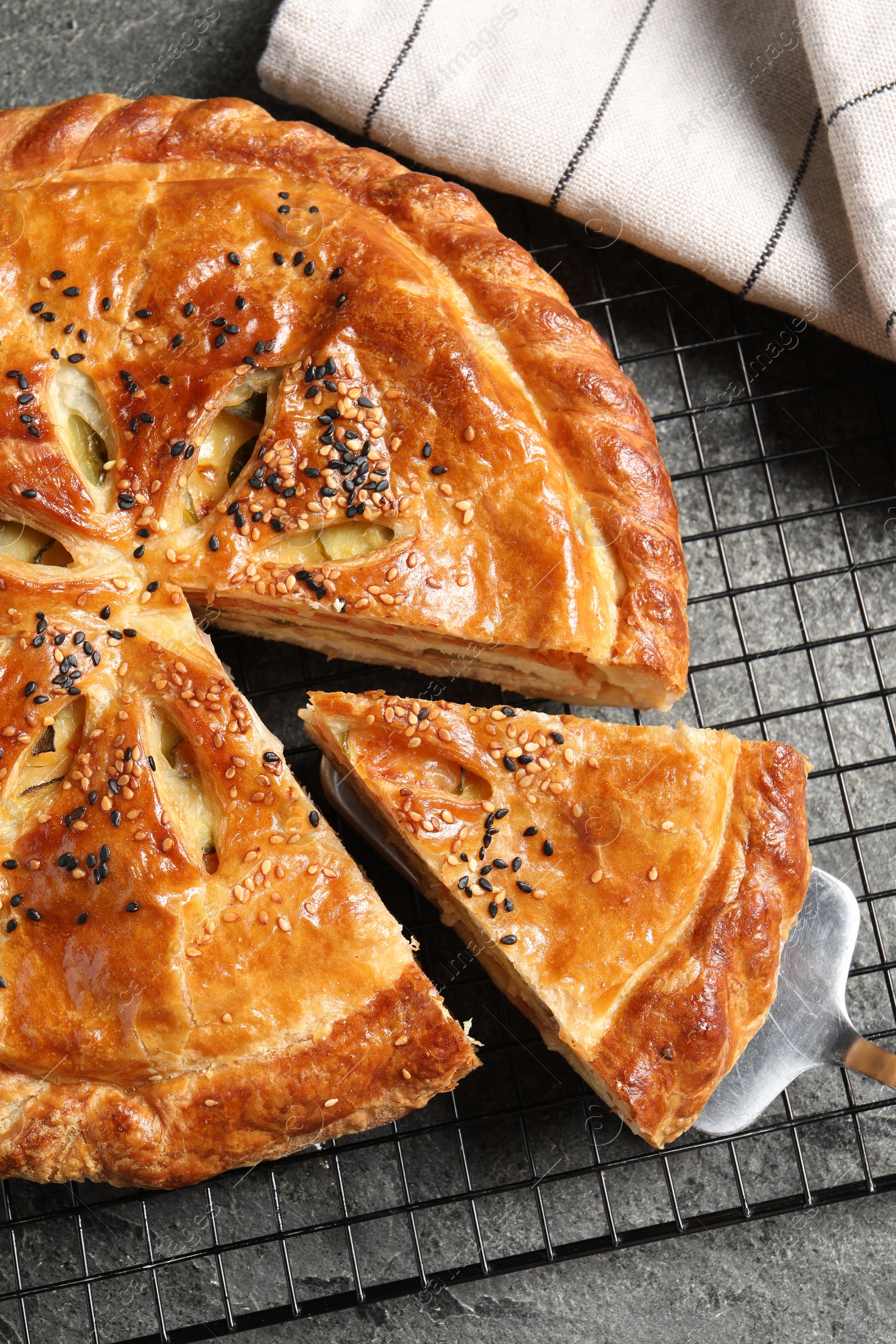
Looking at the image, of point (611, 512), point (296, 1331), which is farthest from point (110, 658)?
point (296, 1331)

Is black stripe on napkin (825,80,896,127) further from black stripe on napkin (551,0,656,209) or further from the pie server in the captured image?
the pie server

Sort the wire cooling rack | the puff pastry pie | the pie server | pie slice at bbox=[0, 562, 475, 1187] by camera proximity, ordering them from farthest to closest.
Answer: the wire cooling rack
the pie server
the puff pastry pie
pie slice at bbox=[0, 562, 475, 1187]

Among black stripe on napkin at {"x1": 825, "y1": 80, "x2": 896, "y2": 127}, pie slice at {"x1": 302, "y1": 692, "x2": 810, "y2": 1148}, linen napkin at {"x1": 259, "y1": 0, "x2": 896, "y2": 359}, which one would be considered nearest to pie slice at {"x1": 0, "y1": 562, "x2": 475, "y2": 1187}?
pie slice at {"x1": 302, "y1": 692, "x2": 810, "y2": 1148}

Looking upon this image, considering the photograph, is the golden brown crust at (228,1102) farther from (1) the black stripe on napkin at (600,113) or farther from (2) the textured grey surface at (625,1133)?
(1) the black stripe on napkin at (600,113)

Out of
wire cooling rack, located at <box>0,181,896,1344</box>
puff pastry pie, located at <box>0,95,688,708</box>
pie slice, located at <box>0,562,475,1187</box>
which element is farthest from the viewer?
wire cooling rack, located at <box>0,181,896,1344</box>

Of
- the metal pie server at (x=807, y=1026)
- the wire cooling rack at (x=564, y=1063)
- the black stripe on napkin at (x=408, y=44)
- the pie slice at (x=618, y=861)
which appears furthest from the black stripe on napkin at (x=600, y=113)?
the metal pie server at (x=807, y=1026)

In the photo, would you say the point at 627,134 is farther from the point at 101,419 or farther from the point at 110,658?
the point at 110,658

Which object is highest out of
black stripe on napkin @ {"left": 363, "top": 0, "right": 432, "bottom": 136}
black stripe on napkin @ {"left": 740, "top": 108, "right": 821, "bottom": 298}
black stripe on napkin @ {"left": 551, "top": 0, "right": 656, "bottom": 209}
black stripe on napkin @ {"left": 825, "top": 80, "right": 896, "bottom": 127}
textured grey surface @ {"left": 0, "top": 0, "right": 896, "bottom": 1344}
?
Answer: black stripe on napkin @ {"left": 363, "top": 0, "right": 432, "bottom": 136}
